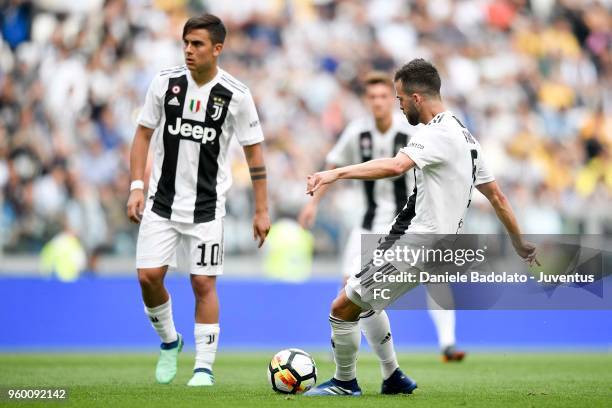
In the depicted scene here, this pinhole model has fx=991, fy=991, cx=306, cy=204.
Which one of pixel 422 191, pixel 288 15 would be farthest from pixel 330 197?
pixel 422 191

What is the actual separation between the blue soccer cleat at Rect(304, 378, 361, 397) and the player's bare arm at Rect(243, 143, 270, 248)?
1201mm

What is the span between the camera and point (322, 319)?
1254 centimetres

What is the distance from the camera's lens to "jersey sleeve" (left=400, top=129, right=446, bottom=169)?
591cm

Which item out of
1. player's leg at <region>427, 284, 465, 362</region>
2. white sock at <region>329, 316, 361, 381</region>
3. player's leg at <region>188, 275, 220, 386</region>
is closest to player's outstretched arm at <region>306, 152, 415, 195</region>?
white sock at <region>329, 316, 361, 381</region>

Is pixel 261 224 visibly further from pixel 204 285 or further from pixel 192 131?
pixel 192 131

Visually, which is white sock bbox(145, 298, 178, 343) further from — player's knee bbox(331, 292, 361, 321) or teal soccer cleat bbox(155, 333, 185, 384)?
player's knee bbox(331, 292, 361, 321)

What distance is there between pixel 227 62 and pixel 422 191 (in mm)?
11094

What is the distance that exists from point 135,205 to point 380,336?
200 centimetres

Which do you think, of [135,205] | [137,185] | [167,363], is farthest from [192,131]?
[167,363]

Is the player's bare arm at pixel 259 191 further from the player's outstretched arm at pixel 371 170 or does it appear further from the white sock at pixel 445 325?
the white sock at pixel 445 325

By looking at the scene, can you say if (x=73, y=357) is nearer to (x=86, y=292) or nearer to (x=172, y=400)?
(x=86, y=292)

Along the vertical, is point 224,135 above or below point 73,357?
above

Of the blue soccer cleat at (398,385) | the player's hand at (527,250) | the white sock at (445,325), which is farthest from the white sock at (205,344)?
the white sock at (445,325)

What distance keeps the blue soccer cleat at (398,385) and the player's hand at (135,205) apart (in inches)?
84.1
